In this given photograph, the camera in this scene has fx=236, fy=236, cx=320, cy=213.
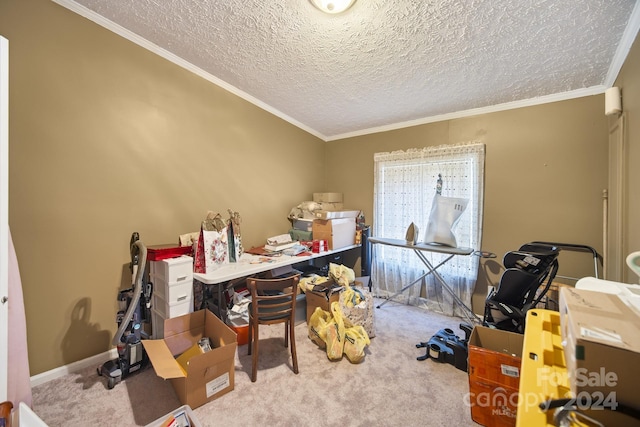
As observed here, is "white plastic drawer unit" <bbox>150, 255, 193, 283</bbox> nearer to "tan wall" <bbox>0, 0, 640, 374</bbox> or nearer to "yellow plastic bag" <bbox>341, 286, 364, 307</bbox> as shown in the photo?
"tan wall" <bbox>0, 0, 640, 374</bbox>

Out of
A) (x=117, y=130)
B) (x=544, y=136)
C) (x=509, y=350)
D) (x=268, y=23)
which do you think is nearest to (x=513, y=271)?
(x=509, y=350)

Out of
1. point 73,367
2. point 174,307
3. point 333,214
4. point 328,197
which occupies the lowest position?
point 73,367

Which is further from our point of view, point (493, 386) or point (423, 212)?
point (423, 212)

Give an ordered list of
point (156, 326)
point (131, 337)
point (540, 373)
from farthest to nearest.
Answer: point (156, 326)
point (131, 337)
point (540, 373)

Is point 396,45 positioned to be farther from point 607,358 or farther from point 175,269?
point 175,269

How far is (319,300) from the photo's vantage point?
2.44 m

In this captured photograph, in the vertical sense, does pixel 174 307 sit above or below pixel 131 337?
above

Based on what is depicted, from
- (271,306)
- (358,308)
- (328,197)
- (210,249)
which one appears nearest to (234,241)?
(210,249)

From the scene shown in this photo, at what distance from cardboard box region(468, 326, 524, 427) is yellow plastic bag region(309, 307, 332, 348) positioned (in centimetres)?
109

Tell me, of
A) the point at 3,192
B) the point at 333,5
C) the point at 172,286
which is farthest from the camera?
the point at 172,286

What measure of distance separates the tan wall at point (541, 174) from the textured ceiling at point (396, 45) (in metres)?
0.23

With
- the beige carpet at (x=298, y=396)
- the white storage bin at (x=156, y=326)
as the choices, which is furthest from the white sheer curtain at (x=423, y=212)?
the white storage bin at (x=156, y=326)

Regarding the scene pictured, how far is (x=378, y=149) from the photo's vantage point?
139 inches

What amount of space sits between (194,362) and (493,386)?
5.81 feet
